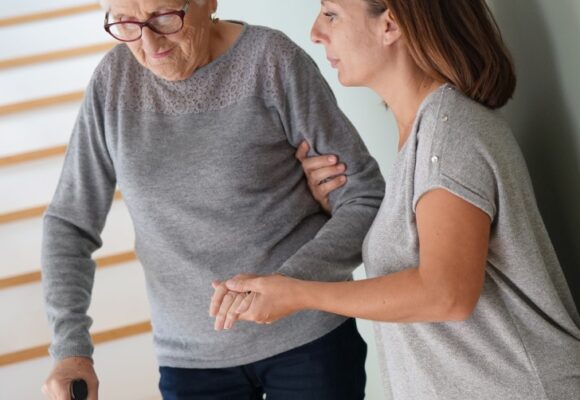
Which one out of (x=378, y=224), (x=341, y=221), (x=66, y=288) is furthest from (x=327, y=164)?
(x=66, y=288)

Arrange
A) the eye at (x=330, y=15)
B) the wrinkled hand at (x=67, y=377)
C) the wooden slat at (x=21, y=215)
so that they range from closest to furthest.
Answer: the eye at (x=330, y=15), the wrinkled hand at (x=67, y=377), the wooden slat at (x=21, y=215)

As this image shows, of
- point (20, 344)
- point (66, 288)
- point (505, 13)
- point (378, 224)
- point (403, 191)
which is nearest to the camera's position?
point (403, 191)

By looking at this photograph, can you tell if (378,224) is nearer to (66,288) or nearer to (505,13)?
Answer: (505,13)

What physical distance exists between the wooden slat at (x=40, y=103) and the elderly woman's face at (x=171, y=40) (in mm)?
1606

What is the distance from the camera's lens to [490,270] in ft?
4.36

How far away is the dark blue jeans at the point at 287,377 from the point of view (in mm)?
1733

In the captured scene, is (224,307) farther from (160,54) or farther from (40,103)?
(40,103)

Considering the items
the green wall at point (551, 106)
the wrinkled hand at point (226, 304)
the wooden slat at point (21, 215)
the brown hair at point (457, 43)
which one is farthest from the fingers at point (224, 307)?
the wooden slat at point (21, 215)

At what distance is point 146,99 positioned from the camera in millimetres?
1699

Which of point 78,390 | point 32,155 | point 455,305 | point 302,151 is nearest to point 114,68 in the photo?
point 302,151

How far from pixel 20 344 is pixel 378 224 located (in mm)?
2101

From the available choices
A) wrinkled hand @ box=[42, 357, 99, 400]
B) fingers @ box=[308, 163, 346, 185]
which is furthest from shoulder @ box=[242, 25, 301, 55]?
wrinkled hand @ box=[42, 357, 99, 400]

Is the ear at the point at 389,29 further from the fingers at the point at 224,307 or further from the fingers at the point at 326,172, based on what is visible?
the fingers at the point at 224,307

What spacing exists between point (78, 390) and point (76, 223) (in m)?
0.36
